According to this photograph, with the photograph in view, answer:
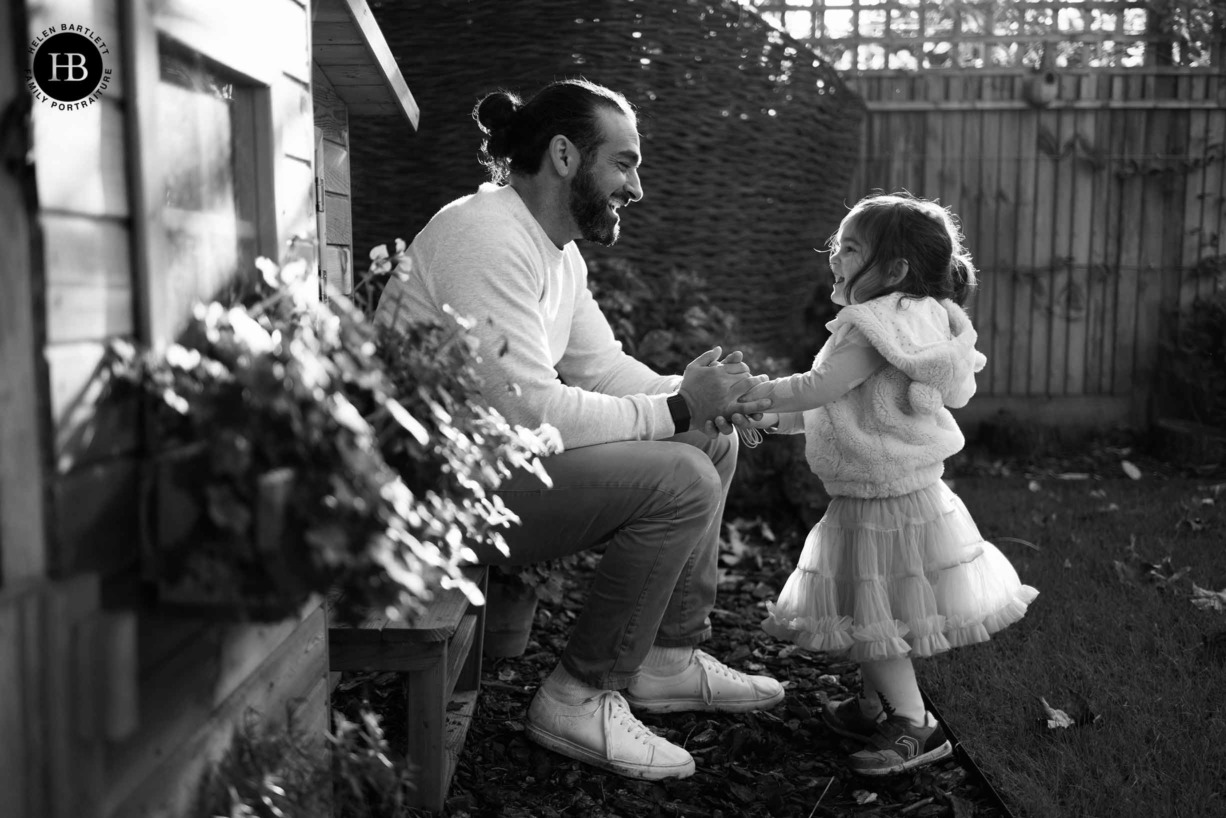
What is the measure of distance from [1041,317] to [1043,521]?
236cm

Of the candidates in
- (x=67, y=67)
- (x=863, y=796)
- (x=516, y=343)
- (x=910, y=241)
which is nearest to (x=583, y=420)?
(x=516, y=343)

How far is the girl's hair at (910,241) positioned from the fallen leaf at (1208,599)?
1.50m

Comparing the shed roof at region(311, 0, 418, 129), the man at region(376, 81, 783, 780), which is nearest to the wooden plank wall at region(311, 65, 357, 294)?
the shed roof at region(311, 0, 418, 129)

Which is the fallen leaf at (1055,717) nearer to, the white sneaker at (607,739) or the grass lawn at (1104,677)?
the grass lawn at (1104,677)

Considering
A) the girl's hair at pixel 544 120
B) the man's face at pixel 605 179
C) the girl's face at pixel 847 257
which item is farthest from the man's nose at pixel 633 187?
the girl's face at pixel 847 257

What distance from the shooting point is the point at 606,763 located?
2738 millimetres

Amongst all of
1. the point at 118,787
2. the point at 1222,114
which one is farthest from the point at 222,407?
the point at 1222,114

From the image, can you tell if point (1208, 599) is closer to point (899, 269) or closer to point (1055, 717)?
point (1055, 717)

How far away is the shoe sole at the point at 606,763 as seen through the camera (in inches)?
107

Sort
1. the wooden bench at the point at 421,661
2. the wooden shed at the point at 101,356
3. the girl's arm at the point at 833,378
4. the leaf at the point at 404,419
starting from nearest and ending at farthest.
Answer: the wooden shed at the point at 101,356, the leaf at the point at 404,419, the wooden bench at the point at 421,661, the girl's arm at the point at 833,378

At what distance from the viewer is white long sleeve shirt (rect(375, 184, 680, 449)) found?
2.66 metres

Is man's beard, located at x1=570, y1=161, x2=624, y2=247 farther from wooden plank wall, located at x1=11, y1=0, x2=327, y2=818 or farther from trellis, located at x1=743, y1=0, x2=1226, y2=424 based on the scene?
trellis, located at x1=743, y1=0, x2=1226, y2=424

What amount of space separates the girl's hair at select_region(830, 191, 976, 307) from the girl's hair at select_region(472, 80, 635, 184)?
2.34ft

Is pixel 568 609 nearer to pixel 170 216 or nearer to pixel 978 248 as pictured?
pixel 170 216
